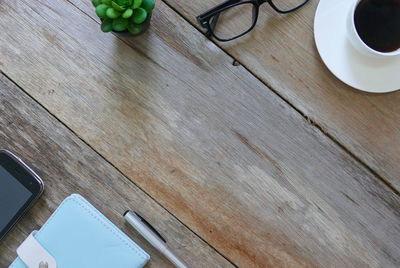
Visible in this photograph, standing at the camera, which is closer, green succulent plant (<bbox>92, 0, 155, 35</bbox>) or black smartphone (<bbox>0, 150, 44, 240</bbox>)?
green succulent plant (<bbox>92, 0, 155, 35</bbox>)

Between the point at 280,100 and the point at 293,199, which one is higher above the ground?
the point at 280,100

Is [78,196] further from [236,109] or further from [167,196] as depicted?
[236,109]

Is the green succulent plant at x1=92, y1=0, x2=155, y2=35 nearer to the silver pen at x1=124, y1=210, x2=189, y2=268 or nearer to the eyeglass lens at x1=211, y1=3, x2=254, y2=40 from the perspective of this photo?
the eyeglass lens at x1=211, y1=3, x2=254, y2=40

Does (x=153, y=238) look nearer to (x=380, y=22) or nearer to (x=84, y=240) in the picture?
(x=84, y=240)

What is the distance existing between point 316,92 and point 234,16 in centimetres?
17

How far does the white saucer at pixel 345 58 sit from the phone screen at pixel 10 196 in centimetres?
49

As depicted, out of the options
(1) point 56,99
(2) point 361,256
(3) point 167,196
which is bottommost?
(2) point 361,256

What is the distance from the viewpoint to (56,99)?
0.69 metres

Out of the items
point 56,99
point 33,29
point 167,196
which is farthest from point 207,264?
point 33,29

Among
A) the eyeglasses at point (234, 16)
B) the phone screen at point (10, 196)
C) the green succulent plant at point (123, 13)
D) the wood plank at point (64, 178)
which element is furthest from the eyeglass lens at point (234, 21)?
the phone screen at point (10, 196)

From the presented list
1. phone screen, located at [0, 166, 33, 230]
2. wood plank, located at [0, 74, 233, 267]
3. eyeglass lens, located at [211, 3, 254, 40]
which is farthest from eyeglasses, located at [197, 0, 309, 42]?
phone screen, located at [0, 166, 33, 230]

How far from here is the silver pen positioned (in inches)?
26.1

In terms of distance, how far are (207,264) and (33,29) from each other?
45cm

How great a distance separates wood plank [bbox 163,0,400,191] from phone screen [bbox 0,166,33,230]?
0.39 m
